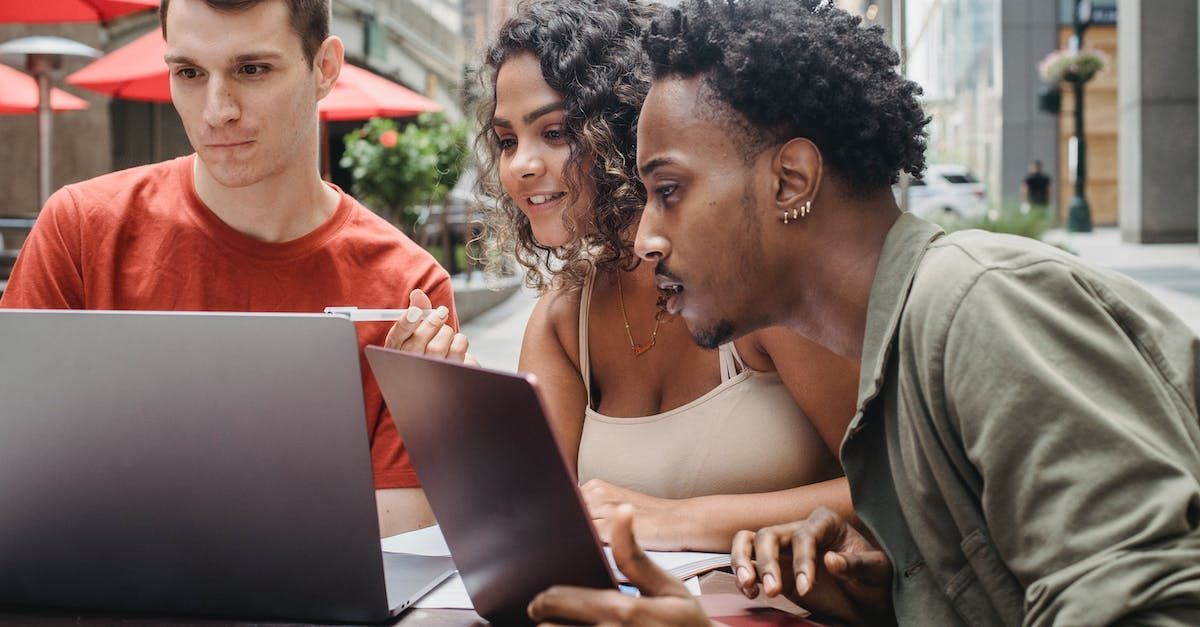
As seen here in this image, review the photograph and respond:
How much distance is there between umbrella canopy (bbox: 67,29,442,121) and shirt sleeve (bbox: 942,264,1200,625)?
6.12 meters

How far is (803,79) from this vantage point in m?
1.41

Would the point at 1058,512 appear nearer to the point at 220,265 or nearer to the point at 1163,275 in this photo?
the point at 220,265

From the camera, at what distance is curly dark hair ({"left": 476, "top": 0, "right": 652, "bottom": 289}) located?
7.29 ft

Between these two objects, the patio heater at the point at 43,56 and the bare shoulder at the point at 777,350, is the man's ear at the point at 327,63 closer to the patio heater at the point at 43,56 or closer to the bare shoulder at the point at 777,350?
the bare shoulder at the point at 777,350

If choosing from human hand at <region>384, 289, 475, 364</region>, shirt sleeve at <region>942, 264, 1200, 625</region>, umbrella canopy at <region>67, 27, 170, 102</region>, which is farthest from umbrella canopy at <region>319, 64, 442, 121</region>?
shirt sleeve at <region>942, 264, 1200, 625</region>

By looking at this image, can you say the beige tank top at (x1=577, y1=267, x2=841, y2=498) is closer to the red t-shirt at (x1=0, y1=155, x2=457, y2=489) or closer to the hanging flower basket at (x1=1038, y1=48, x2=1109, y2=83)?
the red t-shirt at (x1=0, y1=155, x2=457, y2=489)

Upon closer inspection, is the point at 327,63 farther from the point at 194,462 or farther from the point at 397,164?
the point at 397,164

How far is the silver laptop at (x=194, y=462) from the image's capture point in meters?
1.19

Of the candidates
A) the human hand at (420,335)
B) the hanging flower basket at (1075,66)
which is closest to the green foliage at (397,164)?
the human hand at (420,335)

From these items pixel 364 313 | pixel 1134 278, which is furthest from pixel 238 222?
pixel 1134 278

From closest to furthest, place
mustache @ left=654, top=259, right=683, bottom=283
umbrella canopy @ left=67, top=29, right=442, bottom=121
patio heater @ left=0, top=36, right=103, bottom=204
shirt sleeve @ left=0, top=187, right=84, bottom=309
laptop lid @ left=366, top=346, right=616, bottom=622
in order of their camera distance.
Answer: laptop lid @ left=366, top=346, right=616, bottom=622
mustache @ left=654, top=259, right=683, bottom=283
shirt sleeve @ left=0, top=187, right=84, bottom=309
patio heater @ left=0, top=36, right=103, bottom=204
umbrella canopy @ left=67, top=29, right=442, bottom=121

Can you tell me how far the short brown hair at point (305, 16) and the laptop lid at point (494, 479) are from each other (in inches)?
40.7

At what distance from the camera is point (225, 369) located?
1.19 metres

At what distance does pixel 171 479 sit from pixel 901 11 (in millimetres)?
2847
